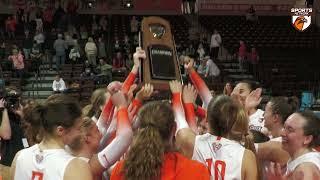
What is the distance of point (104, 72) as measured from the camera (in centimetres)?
1958

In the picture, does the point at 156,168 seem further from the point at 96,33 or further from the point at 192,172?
A: the point at 96,33

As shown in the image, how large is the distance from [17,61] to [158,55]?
1521 cm

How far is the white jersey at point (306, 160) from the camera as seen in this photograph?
3491mm

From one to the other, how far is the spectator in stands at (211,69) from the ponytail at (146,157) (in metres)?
16.8

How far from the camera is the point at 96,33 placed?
23.0m

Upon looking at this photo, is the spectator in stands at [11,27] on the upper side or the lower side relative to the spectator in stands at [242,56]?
upper

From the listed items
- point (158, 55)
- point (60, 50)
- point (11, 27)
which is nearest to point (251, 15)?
point (60, 50)

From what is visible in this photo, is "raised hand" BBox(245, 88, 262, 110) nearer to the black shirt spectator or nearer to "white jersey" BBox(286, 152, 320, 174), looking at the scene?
"white jersey" BBox(286, 152, 320, 174)

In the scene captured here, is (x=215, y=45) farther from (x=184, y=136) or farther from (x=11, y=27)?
(x=184, y=136)

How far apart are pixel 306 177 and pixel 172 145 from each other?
780mm

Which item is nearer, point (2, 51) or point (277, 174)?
point (277, 174)

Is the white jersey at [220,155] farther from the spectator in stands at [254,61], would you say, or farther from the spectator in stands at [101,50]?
the spectator in stands at [254,61]

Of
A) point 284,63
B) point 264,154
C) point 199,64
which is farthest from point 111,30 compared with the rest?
point 264,154

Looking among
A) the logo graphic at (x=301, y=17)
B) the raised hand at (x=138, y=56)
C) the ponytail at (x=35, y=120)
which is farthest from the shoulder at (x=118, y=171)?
the logo graphic at (x=301, y=17)
